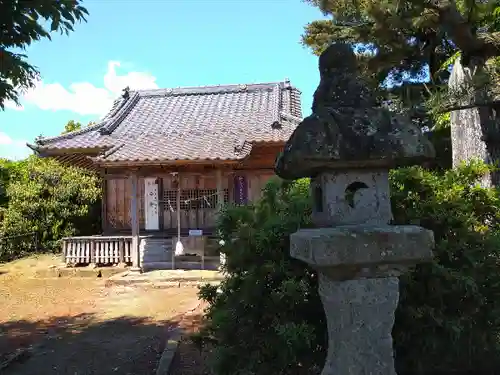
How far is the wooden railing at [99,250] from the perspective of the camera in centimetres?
1214

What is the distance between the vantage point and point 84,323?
7672 millimetres

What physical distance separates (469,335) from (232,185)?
32.0ft

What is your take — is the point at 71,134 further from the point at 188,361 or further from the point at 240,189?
the point at 188,361

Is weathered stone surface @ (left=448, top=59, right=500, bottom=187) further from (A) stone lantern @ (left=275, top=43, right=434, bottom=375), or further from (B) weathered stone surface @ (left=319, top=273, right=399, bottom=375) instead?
(B) weathered stone surface @ (left=319, top=273, right=399, bottom=375)

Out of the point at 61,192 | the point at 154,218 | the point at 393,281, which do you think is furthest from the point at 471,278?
the point at 61,192

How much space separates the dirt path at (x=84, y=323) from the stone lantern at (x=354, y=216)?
354cm

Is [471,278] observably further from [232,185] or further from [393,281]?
[232,185]

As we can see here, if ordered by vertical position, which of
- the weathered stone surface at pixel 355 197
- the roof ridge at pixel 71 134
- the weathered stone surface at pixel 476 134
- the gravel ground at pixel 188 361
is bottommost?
the gravel ground at pixel 188 361

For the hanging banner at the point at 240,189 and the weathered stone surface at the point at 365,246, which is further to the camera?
the hanging banner at the point at 240,189

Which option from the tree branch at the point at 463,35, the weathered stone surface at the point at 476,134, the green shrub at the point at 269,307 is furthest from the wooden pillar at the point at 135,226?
the tree branch at the point at 463,35

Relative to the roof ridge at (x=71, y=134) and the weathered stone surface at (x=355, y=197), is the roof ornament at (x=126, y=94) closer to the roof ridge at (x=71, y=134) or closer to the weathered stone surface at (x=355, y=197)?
the roof ridge at (x=71, y=134)

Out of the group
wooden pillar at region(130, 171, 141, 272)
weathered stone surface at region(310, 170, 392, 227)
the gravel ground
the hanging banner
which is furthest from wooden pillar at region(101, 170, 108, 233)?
weathered stone surface at region(310, 170, 392, 227)

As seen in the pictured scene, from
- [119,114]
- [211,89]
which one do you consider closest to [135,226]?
[119,114]

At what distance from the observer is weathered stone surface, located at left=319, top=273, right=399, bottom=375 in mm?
2576
